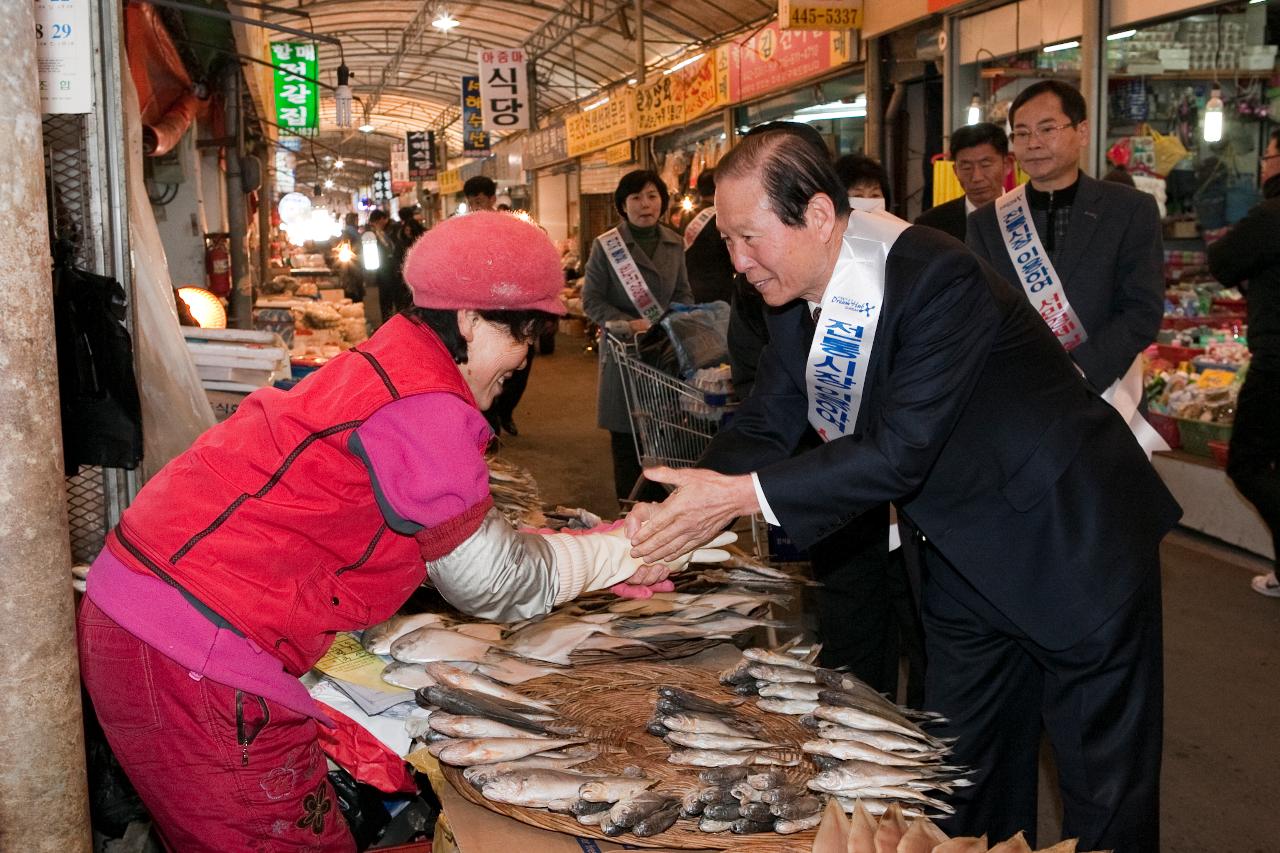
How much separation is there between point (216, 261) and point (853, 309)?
9.66 metres

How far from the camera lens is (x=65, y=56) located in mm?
3492

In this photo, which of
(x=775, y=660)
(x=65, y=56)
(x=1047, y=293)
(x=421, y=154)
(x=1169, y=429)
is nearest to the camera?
(x=775, y=660)

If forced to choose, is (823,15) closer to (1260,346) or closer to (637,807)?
(1260,346)

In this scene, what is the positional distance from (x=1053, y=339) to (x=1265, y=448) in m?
3.77

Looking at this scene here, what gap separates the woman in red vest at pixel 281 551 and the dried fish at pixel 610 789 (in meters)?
0.58

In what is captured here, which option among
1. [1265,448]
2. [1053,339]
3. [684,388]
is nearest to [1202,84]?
[1265,448]

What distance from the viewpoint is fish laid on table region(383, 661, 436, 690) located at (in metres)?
2.98

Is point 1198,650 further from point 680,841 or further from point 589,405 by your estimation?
point 589,405

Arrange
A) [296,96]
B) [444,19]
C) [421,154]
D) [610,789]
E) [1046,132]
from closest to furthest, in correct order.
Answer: [610,789] → [1046,132] → [296,96] → [444,19] → [421,154]

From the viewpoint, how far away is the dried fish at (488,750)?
244 centimetres

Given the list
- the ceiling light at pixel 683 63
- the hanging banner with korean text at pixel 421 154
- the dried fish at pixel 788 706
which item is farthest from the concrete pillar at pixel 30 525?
the hanging banner with korean text at pixel 421 154

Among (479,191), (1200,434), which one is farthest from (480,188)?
(1200,434)

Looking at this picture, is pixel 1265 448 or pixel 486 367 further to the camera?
pixel 1265 448

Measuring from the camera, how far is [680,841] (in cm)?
221
